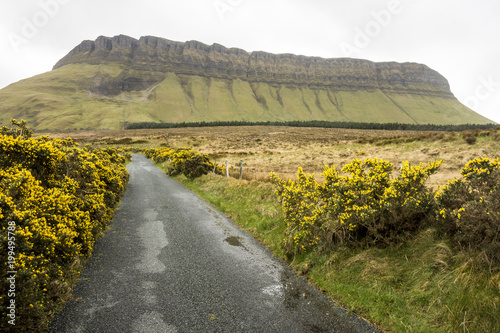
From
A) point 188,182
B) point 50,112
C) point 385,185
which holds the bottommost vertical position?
point 188,182

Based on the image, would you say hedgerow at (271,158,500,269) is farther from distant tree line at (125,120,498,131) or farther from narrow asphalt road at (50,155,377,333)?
distant tree line at (125,120,498,131)

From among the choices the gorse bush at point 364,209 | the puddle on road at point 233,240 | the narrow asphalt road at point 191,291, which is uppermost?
the gorse bush at point 364,209

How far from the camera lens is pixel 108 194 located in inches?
455

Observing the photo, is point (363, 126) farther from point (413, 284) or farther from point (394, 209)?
point (413, 284)

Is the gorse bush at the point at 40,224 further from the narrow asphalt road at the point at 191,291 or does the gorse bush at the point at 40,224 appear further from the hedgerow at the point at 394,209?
the hedgerow at the point at 394,209

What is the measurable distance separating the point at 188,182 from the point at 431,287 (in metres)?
19.5

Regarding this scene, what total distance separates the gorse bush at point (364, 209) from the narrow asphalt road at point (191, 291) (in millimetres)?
1468

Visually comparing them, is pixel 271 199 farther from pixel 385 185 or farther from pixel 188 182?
pixel 188 182

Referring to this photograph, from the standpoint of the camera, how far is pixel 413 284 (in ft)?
17.0

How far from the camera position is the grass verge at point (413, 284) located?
4133mm

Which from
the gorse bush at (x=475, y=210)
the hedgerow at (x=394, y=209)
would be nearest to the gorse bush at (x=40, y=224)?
the hedgerow at (x=394, y=209)

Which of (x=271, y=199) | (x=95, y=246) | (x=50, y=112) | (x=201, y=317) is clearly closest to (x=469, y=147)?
(x=271, y=199)

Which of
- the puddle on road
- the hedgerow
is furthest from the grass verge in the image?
the puddle on road

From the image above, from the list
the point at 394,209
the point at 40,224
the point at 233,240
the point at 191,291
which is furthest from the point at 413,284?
the point at 40,224
